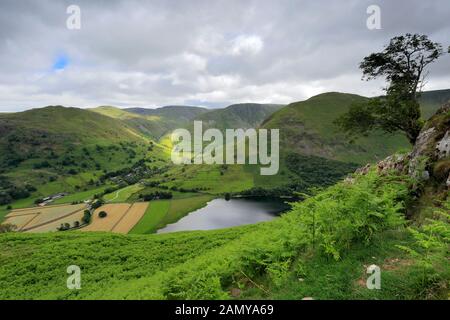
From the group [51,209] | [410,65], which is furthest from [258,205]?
[410,65]

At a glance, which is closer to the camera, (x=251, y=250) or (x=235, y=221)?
(x=251, y=250)

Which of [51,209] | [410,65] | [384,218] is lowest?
[51,209]

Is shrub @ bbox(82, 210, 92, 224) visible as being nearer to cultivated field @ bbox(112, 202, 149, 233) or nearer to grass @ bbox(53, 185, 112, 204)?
cultivated field @ bbox(112, 202, 149, 233)

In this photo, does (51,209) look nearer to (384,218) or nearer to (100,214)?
(100,214)

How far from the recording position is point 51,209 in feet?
475

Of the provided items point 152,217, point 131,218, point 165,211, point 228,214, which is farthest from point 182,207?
point 131,218

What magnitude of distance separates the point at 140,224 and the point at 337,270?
114345 millimetres

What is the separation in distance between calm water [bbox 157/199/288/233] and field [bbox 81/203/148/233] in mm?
16171

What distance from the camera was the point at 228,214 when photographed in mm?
132750

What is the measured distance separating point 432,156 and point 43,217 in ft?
504

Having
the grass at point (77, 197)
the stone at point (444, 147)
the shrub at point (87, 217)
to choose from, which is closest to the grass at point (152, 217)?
the shrub at point (87, 217)

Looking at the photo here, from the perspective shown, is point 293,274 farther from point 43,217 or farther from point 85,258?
point 43,217

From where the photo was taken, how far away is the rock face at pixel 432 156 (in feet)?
48.5
